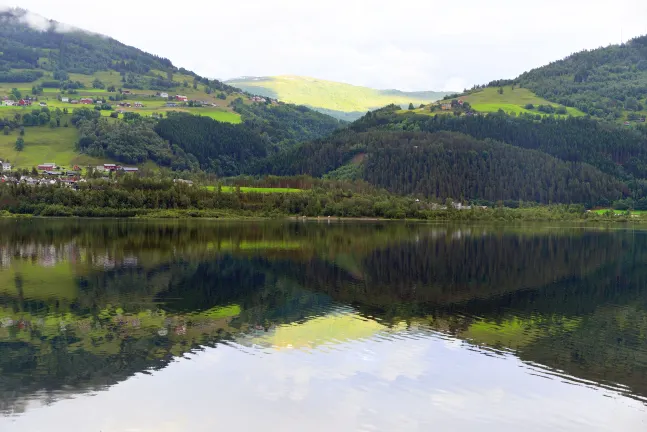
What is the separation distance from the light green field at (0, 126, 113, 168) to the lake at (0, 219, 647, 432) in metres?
113

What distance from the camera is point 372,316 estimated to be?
33.1 m

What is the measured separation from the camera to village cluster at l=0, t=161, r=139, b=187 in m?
127

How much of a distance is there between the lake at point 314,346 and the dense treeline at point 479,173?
113352mm

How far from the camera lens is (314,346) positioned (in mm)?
26500

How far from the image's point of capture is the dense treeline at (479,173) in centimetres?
16462

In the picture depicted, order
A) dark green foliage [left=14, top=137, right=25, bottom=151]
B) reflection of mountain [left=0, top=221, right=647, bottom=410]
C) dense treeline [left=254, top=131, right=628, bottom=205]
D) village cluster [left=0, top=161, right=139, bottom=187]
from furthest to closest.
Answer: dense treeline [left=254, top=131, right=628, bottom=205], dark green foliage [left=14, top=137, right=25, bottom=151], village cluster [left=0, top=161, right=139, bottom=187], reflection of mountain [left=0, top=221, right=647, bottom=410]

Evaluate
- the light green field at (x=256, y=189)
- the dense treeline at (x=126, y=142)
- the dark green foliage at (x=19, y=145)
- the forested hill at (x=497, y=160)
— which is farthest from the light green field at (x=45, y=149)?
the forested hill at (x=497, y=160)

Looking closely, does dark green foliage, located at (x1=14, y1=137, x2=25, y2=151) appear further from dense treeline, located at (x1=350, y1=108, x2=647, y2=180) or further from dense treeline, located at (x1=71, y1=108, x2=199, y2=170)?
dense treeline, located at (x1=350, y1=108, x2=647, y2=180)

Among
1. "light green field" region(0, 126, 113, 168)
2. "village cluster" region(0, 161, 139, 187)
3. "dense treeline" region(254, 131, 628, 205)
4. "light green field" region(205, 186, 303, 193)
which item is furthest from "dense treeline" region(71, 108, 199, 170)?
"dense treeline" region(254, 131, 628, 205)

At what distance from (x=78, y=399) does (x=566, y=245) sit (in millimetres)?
Result: 70674

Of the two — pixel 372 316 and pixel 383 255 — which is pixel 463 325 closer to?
pixel 372 316

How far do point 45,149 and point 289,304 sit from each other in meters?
152

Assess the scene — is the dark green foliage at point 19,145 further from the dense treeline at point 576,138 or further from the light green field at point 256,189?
the dense treeline at point 576,138

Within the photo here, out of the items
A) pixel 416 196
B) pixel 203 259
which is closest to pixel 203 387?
pixel 203 259
